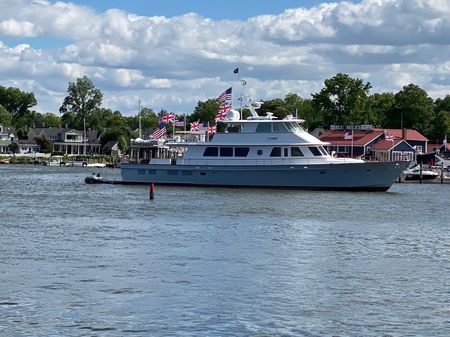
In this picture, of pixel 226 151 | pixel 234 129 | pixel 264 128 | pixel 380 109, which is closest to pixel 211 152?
pixel 226 151

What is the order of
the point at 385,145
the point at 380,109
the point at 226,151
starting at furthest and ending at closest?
1. the point at 380,109
2. the point at 385,145
3. the point at 226,151

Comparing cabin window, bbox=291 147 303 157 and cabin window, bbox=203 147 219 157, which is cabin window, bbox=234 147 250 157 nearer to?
cabin window, bbox=203 147 219 157

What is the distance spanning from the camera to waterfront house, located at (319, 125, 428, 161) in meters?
109

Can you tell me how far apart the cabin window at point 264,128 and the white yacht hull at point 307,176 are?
8.67ft

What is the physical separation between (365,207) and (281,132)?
598 inches

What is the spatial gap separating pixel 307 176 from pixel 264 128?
4.83 meters

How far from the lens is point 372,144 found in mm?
112188

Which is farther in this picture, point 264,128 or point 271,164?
point 264,128

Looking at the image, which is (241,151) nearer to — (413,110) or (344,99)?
(344,99)

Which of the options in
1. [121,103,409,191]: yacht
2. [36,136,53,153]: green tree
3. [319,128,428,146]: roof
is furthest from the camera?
[36,136,53,153]: green tree

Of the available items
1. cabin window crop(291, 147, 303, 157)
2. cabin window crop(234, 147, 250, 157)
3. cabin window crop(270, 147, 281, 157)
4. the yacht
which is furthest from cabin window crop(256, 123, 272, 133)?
cabin window crop(291, 147, 303, 157)

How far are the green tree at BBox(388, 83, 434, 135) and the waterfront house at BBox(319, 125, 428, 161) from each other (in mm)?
14345

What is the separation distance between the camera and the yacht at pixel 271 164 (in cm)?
6297

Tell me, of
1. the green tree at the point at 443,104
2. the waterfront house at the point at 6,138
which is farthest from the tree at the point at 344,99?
the waterfront house at the point at 6,138
